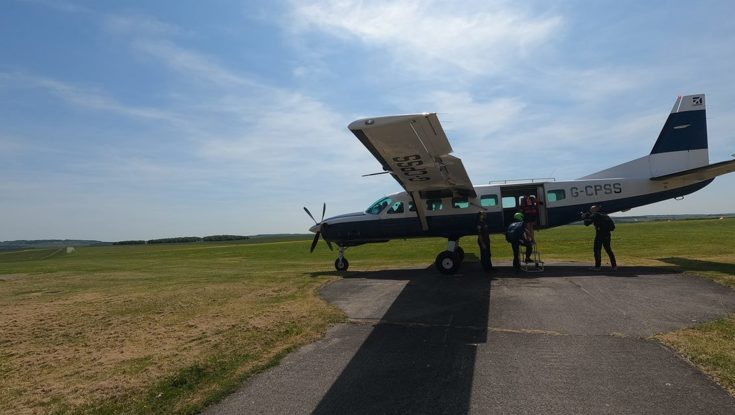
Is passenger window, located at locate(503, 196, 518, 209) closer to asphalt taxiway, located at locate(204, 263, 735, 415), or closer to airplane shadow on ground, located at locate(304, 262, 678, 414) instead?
airplane shadow on ground, located at locate(304, 262, 678, 414)

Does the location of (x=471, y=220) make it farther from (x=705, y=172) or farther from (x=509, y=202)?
(x=705, y=172)

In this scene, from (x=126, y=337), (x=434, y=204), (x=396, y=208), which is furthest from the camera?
(x=396, y=208)

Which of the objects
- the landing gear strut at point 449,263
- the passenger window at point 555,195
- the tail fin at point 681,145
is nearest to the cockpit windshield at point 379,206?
the landing gear strut at point 449,263

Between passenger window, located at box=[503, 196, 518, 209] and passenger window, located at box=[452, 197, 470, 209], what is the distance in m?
1.40

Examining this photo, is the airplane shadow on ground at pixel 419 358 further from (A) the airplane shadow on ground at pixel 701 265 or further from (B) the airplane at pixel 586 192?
(A) the airplane shadow on ground at pixel 701 265

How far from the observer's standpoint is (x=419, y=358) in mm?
5703

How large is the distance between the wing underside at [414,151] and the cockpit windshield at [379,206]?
235 cm

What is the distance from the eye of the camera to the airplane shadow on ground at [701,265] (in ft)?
37.9

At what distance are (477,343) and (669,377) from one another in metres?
2.36

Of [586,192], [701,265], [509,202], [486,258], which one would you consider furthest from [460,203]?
[701,265]

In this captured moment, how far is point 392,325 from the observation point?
7488mm

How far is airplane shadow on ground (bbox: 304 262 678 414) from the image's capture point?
4.34 m

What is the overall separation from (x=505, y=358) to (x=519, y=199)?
1062 centimetres

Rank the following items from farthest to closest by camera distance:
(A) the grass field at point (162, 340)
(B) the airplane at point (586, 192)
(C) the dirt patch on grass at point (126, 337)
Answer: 1. (B) the airplane at point (586, 192)
2. (C) the dirt patch on grass at point (126, 337)
3. (A) the grass field at point (162, 340)
